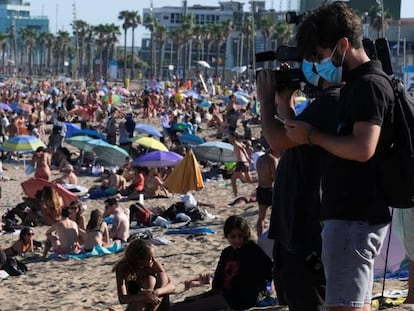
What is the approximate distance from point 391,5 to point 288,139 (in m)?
90.2

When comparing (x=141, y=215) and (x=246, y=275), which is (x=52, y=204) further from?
(x=246, y=275)

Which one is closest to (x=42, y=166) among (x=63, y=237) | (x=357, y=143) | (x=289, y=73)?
(x=63, y=237)

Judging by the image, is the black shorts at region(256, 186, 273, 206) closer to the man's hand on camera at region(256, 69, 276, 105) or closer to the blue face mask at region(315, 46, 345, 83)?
the man's hand on camera at region(256, 69, 276, 105)

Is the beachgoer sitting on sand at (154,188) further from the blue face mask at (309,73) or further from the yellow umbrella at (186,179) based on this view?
the blue face mask at (309,73)

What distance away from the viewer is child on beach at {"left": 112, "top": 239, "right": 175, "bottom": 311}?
20.0 ft

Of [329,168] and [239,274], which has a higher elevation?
[329,168]

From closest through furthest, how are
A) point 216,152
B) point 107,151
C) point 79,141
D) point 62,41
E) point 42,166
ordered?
point 42,166 < point 216,152 < point 107,151 < point 79,141 < point 62,41

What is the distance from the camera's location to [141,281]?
20.4 ft

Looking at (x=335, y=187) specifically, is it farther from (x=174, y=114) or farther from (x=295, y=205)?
(x=174, y=114)

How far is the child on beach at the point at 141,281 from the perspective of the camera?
6.10 m

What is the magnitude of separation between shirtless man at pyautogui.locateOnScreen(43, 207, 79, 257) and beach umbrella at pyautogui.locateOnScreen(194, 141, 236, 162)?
27.5 feet

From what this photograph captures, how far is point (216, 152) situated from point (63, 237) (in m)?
8.80

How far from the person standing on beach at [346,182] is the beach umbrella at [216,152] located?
15.6 m

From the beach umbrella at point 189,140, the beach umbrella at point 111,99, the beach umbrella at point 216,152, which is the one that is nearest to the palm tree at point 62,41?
the beach umbrella at point 111,99
